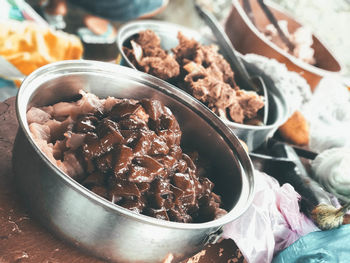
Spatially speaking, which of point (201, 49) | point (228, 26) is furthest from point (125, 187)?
point (228, 26)

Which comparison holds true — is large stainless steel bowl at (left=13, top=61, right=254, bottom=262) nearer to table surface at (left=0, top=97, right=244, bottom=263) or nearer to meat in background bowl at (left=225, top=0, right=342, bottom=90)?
table surface at (left=0, top=97, right=244, bottom=263)

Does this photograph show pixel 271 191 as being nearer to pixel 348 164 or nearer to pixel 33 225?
pixel 348 164

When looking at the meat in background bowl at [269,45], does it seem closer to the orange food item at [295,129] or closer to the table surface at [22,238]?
the orange food item at [295,129]

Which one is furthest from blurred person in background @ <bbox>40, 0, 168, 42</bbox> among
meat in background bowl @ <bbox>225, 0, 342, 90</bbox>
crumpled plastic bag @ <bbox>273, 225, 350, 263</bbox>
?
crumpled plastic bag @ <bbox>273, 225, 350, 263</bbox>

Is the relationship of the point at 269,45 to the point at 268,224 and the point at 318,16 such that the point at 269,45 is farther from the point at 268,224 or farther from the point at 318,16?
the point at 318,16

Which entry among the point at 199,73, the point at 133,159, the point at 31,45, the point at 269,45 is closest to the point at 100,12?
the point at 31,45
